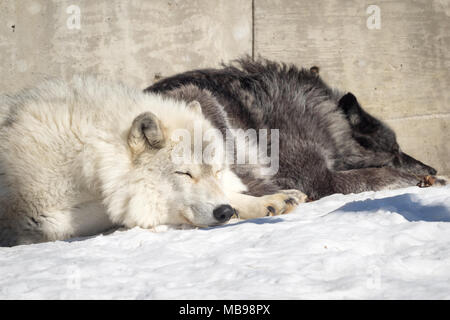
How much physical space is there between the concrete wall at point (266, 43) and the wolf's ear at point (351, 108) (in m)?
1.06

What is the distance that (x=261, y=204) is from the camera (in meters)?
4.58

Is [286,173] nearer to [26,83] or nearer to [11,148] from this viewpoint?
[11,148]

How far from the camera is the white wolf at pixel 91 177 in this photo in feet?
13.0

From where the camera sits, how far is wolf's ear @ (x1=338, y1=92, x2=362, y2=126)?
644cm

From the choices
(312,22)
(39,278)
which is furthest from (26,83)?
(39,278)

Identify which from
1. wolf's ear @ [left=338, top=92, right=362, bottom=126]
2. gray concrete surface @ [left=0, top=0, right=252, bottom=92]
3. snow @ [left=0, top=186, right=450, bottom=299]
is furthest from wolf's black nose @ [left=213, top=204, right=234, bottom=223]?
gray concrete surface @ [left=0, top=0, right=252, bottom=92]

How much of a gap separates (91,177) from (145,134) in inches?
19.1

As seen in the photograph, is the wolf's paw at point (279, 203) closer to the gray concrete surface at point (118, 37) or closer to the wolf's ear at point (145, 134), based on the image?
the wolf's ear at point (145, 134)

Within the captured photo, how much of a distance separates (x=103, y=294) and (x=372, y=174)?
13.3 feet

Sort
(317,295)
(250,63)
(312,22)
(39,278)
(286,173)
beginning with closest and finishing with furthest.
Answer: (317,295), (39,278), (286,173), (250,63), (312,22)

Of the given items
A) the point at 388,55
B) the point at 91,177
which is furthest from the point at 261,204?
the point at 388,55

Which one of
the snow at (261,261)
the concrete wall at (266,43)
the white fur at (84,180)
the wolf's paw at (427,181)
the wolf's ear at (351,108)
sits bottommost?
the wolf's paw at (427,181)

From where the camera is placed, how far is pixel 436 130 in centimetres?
763

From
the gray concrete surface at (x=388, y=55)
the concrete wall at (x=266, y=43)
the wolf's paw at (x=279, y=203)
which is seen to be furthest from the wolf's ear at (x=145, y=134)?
the gray concrete surface at (x=388, y=55)
